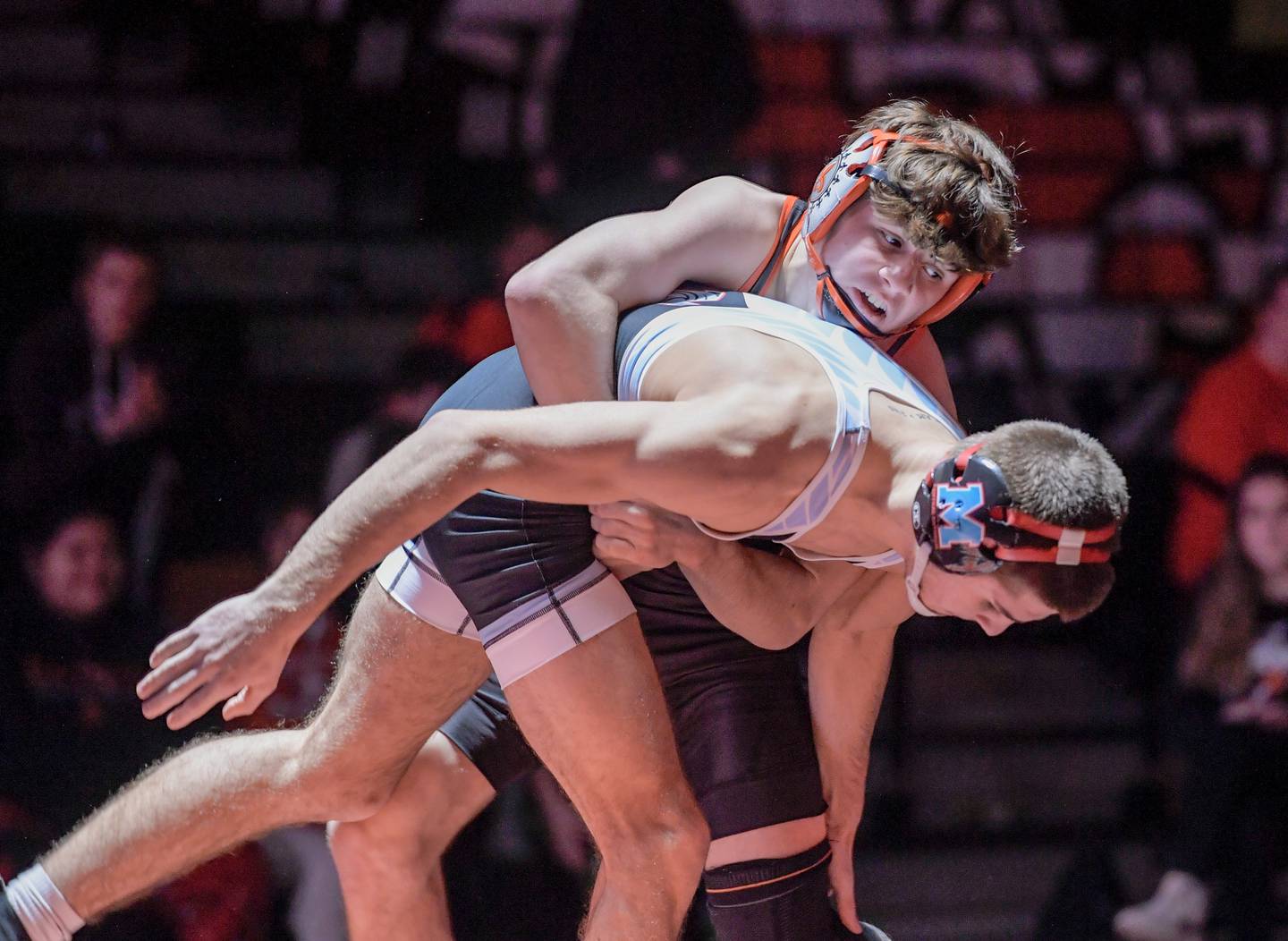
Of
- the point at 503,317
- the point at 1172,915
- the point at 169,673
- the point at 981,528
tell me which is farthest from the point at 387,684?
the point at 1172,915

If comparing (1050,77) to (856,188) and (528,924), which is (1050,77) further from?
(528,924)

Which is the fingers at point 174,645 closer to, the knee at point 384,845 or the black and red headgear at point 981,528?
the knee at point 384,845

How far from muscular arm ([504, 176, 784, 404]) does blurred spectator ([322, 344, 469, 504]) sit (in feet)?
4.80

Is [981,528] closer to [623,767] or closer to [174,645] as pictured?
[623,767]

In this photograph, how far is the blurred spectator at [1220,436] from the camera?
4004mm

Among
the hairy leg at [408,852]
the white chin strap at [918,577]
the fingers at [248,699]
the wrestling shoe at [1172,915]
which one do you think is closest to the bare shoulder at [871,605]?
the white chin strap at [918,577]

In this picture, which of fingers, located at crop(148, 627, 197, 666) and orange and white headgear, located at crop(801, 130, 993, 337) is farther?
orange and white headgear, located at crop(801, 130, 993, 337)

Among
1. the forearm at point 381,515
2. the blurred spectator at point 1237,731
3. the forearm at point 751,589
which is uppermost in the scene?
the forearm at point 381,515

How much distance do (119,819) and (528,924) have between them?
4.95 ft

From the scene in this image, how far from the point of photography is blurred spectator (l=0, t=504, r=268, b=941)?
3508 millimetres

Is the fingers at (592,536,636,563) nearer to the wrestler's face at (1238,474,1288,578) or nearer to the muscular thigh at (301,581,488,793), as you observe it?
the muscular thigh at (301,581,488,793)

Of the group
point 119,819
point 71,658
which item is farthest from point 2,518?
point 119,819

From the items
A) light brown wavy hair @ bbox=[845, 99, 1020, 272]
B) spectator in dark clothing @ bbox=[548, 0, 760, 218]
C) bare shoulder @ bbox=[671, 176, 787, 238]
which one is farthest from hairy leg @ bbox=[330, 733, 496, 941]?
spectator in dark clothing @ bbox=[548, 0, 760, 218]

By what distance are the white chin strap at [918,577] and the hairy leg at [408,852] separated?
0.94 metres
